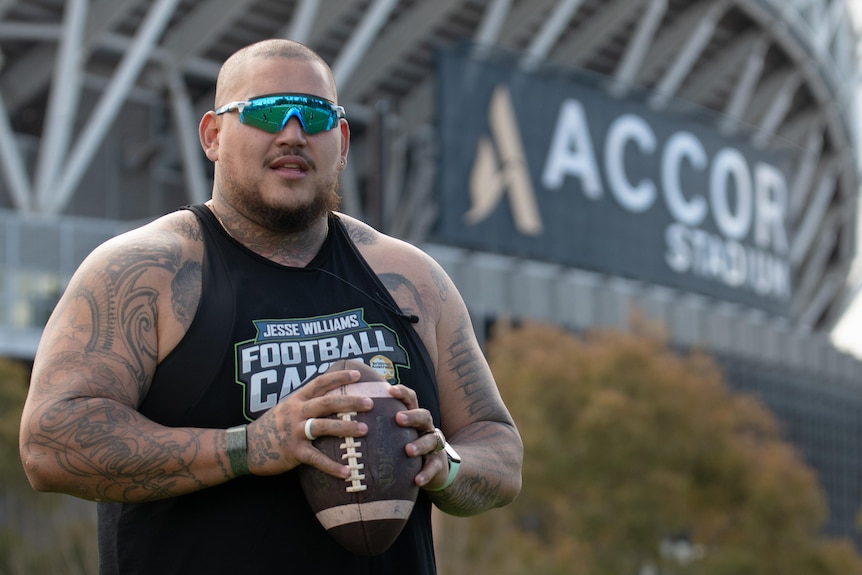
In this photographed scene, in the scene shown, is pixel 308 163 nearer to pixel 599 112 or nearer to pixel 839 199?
pixel 599 112

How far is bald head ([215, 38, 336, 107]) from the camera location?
13.1 feet

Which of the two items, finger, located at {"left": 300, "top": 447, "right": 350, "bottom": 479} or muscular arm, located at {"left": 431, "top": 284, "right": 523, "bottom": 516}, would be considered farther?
muscular arm, located at {"left": 431, "top": 284, "right": 523, "bottom": 516}

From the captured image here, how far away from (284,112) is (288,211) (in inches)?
8.7

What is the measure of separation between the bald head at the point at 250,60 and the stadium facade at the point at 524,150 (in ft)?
108

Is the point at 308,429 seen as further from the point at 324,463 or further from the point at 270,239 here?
the point at 270,239

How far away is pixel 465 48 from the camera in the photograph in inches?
1702

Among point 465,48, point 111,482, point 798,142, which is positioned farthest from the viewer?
point 798,142

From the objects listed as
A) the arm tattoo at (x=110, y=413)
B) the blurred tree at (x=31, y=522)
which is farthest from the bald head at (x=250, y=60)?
the blurred tree at (x=31, y=522)

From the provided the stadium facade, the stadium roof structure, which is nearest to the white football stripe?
the stadium roof structure

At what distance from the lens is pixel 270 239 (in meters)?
4.03

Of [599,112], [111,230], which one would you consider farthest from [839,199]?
[111,230]

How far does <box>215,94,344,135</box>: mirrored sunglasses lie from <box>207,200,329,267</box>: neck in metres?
0.24

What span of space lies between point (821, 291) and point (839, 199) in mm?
Answer: 3543

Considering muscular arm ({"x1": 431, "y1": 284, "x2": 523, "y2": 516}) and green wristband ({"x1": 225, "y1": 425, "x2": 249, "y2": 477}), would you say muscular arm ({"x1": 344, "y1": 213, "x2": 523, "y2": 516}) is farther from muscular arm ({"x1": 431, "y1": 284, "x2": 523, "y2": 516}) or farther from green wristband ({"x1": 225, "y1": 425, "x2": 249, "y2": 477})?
green wristband ({"x1": 225, "y1": 425, "x2": 249, "y2": 477})
